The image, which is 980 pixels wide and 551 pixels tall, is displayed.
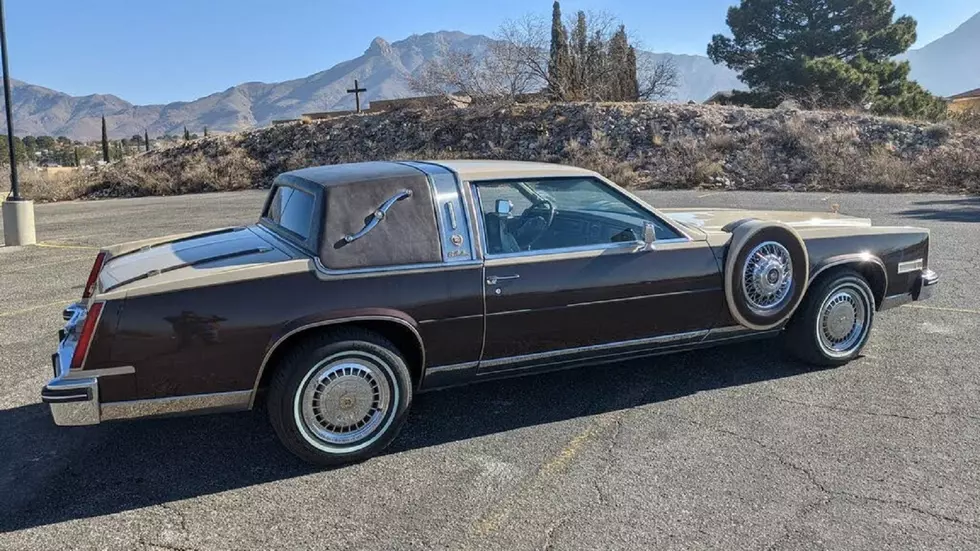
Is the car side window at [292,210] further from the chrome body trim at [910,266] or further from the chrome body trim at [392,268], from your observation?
the chrome body trim at [910,266]

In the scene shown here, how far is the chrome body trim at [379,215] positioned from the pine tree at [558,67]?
76.5ft

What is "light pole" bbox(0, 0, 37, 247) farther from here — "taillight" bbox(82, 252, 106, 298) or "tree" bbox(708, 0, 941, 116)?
"tree" bbox(708, 0, 941, 116)

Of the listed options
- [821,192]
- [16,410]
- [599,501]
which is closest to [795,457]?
[599,501]

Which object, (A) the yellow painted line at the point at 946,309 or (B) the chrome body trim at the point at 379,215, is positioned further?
(A) the yellow painted line at the point at 946,309

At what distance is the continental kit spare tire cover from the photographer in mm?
4242

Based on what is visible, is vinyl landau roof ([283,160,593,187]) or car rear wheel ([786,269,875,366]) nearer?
vinyl landau roof ([283,160,593,187])

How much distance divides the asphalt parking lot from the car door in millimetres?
444

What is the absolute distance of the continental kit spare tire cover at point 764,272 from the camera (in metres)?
4.24

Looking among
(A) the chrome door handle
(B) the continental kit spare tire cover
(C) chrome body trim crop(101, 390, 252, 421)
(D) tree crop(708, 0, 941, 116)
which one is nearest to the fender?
(B) the continental kit spare tire cover

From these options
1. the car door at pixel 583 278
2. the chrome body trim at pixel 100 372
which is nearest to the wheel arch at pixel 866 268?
the car door at pixel 583 278

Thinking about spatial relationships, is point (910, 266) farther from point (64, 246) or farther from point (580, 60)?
point (580, 60)

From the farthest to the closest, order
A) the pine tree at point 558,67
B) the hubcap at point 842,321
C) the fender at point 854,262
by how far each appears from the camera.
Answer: the pine tree at point 558,67, the hubcap at point 842,321, the fender at point 854,262

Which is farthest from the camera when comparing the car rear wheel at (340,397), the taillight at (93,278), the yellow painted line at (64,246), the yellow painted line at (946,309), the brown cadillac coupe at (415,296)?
the yellow painted line at (64,246)

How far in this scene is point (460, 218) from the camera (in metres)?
3.74
